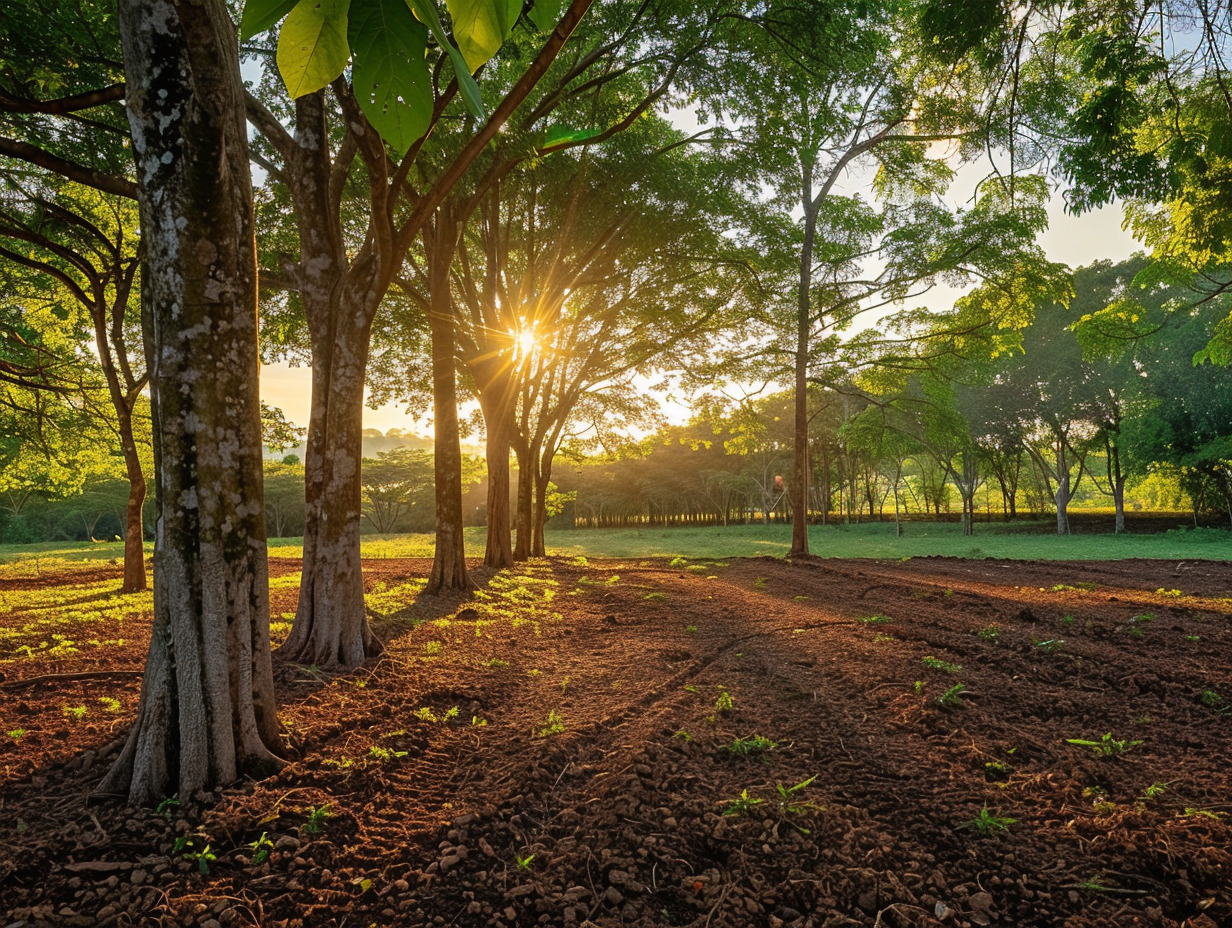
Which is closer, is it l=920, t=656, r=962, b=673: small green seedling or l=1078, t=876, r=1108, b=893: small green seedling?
l=1078, t=876, r=1108, b=893: small green seedling

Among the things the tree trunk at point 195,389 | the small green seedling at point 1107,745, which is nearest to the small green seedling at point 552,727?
the tree trunk at point 195,389

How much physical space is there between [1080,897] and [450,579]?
9001 mm

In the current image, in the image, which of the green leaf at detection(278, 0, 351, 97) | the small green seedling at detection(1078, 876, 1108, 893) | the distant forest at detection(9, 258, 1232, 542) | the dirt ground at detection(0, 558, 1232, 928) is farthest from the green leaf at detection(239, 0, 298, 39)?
the distant forest at detection(9, 258, 1232, 542)

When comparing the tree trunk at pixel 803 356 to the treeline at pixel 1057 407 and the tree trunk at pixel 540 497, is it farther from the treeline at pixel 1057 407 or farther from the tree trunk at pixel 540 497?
the tree trunk at pixel 540 497

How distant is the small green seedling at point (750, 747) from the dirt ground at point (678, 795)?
0.07 feet

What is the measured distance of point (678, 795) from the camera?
3035 mm

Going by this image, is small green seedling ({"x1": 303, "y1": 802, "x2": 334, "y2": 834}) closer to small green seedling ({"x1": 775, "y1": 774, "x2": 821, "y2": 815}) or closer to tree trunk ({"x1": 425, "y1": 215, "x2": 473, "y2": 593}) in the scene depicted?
small green seedling ({"x1": 775, "y1": 774, "x2": 821, "y2": 815})

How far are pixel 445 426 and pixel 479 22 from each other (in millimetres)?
9536

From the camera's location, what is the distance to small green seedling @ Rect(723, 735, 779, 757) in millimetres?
3561

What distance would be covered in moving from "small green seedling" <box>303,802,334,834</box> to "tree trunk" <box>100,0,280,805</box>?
2.00 feet

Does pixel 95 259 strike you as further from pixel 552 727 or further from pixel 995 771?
pixel 995 771

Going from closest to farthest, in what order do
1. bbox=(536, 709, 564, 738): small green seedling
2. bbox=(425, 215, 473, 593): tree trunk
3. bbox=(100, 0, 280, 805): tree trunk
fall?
bbox=(100, 0, 280, 805): tree trunk, bbox=(536, 709, 564, 738): small green seedling, bbox=(425, 215, 473, 593): tree trunk

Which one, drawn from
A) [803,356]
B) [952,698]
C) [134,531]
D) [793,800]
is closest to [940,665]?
[952,698]

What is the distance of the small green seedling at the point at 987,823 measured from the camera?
2684 millimetres
